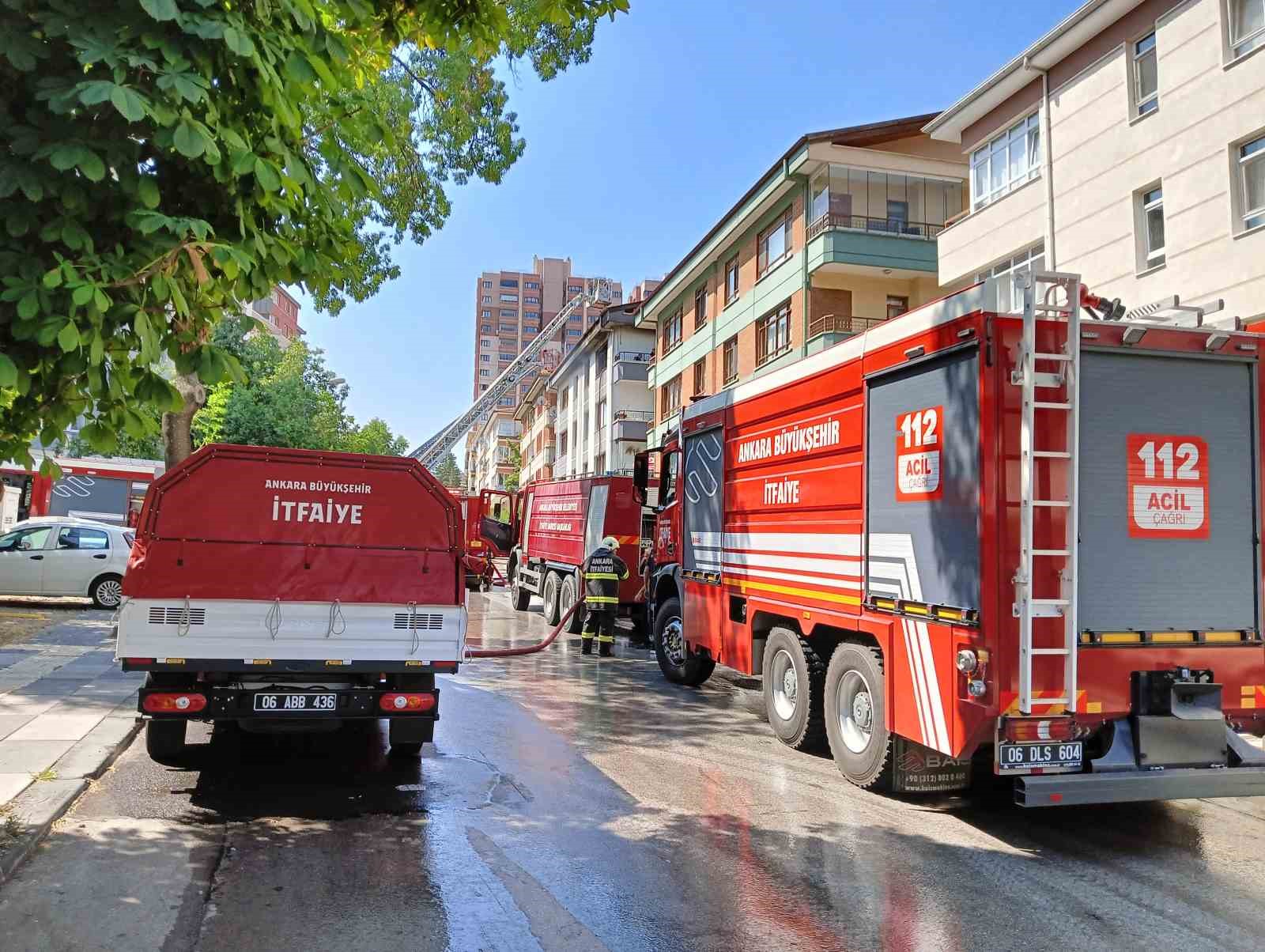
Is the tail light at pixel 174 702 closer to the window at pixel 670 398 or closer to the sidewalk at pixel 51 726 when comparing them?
the sidewalk at pixel 51 726

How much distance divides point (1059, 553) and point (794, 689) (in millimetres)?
3168

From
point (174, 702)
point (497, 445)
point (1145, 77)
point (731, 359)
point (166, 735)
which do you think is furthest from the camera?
point (497, 445)

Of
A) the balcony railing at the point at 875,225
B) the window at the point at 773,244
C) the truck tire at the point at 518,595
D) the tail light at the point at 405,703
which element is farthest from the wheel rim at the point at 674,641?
the window at the point at 773,244

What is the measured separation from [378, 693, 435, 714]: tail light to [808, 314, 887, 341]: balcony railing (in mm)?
20015

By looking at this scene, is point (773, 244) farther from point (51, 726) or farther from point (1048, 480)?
point (51, 726)

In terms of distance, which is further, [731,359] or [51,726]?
[731,359]

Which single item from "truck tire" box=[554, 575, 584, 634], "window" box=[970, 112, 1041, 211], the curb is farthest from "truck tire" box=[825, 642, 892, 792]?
"window" box=[970, 112, 1041, 211]

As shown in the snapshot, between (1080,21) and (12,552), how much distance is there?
20994 mm

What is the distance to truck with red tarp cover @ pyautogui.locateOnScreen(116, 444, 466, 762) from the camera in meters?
5.90

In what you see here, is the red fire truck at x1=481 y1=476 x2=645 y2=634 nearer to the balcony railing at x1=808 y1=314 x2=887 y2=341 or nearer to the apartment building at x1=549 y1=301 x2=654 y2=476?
the balcony railing at x1=808 y1=314 x2=887 y2=341

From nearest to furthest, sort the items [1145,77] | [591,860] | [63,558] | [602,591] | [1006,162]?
1. [591,860]
2. [602,591]
3. [1145,77]
4. [63,558]
5. [1006,162]

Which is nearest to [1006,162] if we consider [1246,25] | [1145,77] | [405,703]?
[1145,77]

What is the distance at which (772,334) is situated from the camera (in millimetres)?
27844

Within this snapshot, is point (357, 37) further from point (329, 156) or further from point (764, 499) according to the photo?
point (764, 499)
